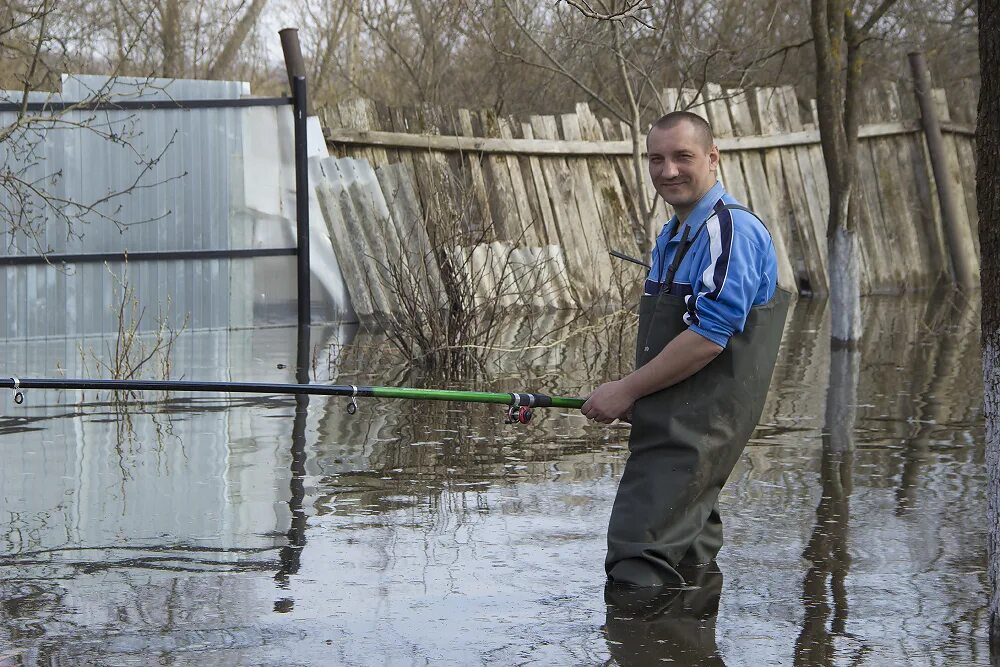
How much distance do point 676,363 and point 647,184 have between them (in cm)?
1115

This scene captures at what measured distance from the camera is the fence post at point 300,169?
13.1 metres

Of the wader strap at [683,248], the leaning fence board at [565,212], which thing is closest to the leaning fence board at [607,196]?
the leaning fence board at [565,212]

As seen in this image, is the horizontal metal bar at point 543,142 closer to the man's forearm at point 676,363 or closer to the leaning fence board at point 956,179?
the leaning fence board at point 956,179

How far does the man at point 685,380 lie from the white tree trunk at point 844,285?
21.0 feet

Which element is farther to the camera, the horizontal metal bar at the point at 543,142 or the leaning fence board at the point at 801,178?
the leaning fence board at the point at 801,178

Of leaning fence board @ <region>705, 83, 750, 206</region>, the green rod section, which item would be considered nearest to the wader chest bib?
the green rod section

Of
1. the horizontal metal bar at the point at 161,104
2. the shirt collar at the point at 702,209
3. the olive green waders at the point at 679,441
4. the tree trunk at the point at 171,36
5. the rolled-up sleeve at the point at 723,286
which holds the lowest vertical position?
the olive green waders at the point at 679,441

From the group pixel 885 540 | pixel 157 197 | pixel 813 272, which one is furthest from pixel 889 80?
pixel 885 540

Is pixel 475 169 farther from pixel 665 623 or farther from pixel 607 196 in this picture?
pixel 665 623

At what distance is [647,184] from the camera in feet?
49.6

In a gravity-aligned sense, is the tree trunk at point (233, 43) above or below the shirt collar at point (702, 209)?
above

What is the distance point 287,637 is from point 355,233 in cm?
973

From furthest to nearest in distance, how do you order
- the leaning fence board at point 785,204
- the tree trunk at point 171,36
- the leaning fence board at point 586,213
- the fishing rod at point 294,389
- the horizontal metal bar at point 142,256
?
the tree trunk at point 171,36 → the leaning fence board at point 785,204 → the leaning fence board at point 586,213 → the horizontal metal bar at point 142,256 → the fishing rod at point 294,389

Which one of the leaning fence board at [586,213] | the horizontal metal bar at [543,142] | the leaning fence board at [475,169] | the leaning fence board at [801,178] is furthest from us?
the leaning fence board at [801,178]
